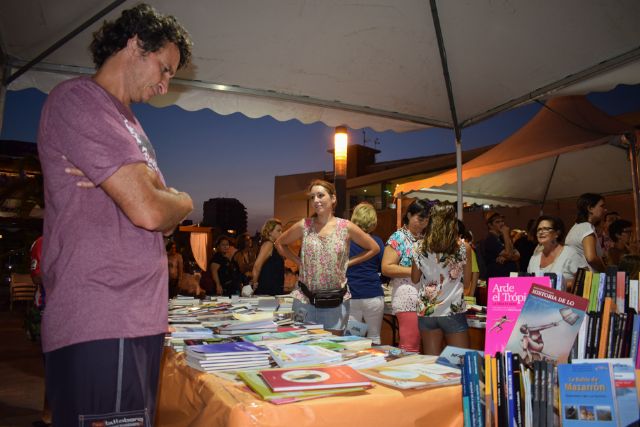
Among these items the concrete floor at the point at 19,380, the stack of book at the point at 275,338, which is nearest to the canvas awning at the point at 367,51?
the stack of book at the point at 275,338

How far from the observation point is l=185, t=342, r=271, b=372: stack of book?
61.4 inches

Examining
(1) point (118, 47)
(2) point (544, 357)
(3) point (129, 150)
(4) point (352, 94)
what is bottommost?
(2) point (544, 357)

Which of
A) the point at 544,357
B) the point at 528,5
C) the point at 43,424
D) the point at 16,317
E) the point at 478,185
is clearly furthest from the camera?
the point at 16,317

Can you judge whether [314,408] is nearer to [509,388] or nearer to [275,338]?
[509,388]

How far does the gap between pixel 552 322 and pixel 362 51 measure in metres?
2.82

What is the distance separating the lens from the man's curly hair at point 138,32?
1276mm

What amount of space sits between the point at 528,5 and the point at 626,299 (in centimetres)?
243

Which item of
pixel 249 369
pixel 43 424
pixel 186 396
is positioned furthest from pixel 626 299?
pixel 43 424

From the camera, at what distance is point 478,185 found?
748cm

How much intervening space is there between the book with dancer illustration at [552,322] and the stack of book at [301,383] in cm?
54

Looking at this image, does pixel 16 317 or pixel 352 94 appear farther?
pixel 16 317

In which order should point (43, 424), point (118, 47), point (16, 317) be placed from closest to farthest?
point (118, 47)
point (43, 424)
point (16, 317)

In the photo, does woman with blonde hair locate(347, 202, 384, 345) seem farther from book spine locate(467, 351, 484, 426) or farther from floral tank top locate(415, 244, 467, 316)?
book spine locate(467, 351, 484, 426)

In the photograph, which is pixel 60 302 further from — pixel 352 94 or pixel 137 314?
pixel 352 94
